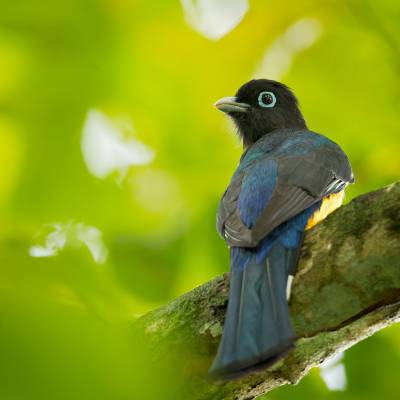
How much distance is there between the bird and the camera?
8.04ft

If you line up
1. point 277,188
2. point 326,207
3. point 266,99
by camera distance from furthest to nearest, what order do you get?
point 266,99
point 326,207
point 277,188

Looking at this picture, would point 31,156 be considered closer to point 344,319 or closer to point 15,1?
point 15,1

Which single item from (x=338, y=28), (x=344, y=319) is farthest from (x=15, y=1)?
(x=338, y=28)

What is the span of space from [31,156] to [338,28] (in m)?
2.10

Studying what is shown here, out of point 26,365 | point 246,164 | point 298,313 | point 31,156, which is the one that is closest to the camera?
point 26,365

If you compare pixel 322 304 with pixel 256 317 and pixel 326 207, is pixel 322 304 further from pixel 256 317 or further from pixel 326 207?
pixel 326 207

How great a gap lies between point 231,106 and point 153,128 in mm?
1443

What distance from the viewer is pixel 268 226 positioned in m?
3.30

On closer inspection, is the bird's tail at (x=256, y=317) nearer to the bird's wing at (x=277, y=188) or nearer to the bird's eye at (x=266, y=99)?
the bird's wing at (x=277, y=188)

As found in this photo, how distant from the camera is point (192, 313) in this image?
303 centimetres

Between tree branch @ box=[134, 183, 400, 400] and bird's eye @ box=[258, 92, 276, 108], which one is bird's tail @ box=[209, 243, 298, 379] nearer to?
tree branch @ box=[134, 183, 400, 400]

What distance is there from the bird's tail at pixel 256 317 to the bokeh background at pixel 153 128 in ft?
0.81

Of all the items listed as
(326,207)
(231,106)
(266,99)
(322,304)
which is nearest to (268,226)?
(322,304)

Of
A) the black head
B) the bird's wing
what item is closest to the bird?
the bird's wing
